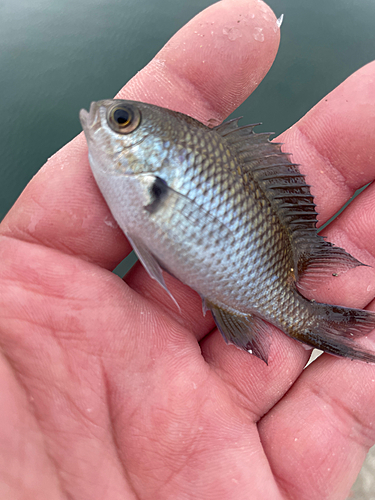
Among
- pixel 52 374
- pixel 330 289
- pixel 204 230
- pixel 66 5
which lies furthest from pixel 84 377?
pixel 66 5

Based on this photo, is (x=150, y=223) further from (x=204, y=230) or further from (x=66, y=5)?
(x=66, y=5)

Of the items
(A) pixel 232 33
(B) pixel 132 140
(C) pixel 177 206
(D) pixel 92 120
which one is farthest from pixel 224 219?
(A) pixel 232 33

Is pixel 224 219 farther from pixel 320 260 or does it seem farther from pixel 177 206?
pixel 320 260

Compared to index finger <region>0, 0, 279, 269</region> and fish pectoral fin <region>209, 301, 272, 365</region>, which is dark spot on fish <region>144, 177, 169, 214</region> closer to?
index finger <region>0, 0, 279, 269</region>

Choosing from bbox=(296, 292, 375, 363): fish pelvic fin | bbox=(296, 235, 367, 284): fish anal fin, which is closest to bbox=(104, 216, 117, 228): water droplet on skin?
bbox=(296, 235, 367, 284): fish anal fin

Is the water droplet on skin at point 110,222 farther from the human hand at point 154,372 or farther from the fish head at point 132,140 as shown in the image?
the fish head at point 132,140

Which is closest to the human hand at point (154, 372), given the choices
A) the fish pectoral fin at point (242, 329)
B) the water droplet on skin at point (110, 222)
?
the water droplet on skin at point (110, 222)

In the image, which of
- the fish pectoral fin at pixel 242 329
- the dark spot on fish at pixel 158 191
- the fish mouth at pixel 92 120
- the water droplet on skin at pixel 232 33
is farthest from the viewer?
the water droplet on skin at pixel 232 33
